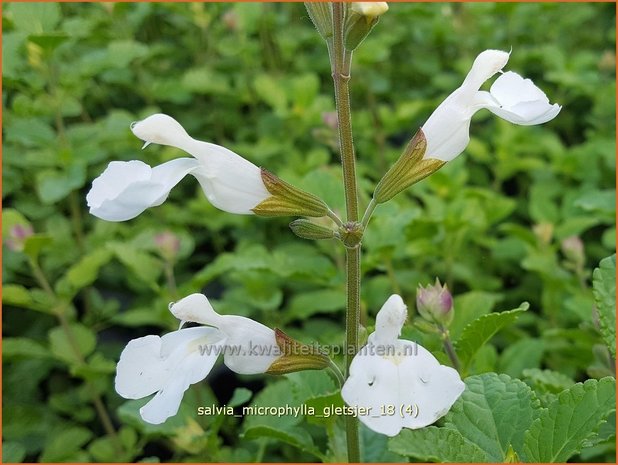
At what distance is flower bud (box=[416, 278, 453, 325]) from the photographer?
1060 mm

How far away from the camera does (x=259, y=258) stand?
1427mm

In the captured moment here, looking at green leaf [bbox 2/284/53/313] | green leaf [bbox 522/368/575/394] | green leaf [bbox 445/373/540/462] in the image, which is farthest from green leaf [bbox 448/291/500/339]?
green leaf [bbox 2/284/53/313]

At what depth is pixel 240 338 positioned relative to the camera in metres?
0.89

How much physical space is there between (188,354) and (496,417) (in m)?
0.38

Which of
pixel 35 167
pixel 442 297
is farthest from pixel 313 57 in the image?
pixel 442 297

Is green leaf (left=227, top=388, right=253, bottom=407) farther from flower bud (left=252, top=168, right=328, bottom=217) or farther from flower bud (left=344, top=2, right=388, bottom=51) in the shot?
flower bud (left=344, top=2, right=388, bottom=51)

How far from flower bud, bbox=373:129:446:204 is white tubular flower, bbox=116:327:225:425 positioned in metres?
0.28

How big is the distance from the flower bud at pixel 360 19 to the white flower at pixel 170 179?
0.19 meters

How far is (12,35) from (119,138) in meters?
0.38

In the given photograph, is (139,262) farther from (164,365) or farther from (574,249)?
(574,249)

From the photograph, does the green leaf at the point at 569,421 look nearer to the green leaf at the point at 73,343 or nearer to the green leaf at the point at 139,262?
the green leaf at the point at 139,262

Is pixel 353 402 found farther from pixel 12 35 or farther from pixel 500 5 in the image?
pixel 500 5

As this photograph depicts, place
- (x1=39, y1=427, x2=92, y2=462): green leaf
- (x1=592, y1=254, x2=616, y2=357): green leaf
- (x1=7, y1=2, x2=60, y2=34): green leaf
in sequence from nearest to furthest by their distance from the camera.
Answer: (x1=592, y1=254, x2=616, y2=357): green leaf
(x1=39, y1=427, x2=92, y2=462): green leaf
(x1=7, y1=2, x2=60, y2=34): green leaf

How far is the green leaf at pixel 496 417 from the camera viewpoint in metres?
0.89
